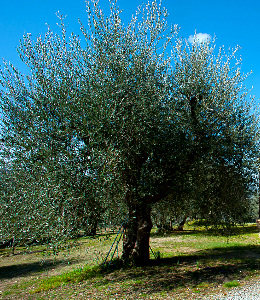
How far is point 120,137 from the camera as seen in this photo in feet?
30.7

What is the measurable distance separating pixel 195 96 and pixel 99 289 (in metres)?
8.05

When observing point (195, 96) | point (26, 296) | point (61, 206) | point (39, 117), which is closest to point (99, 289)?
point (26, 296)

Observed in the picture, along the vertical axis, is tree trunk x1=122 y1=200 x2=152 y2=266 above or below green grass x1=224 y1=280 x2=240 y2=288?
above

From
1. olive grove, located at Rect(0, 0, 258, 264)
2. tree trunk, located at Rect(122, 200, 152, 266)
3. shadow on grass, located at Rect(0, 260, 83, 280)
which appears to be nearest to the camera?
olive grove, located at Rect(0, 0, 258, 264)

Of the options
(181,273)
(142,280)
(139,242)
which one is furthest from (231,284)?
(139,242)

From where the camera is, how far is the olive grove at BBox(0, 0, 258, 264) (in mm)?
8602

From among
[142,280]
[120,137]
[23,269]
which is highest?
[120,137]

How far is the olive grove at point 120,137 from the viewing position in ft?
28.2

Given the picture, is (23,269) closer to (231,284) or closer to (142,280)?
(142,280)

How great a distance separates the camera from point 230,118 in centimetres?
1151

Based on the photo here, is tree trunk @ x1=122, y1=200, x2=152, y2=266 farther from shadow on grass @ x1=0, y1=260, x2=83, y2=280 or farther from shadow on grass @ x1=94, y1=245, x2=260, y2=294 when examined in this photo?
shadow on grass @ x1=0, y1=260, x2=83, y2=280

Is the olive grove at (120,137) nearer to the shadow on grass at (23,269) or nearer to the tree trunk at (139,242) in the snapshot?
the tree trunk at (139,242)

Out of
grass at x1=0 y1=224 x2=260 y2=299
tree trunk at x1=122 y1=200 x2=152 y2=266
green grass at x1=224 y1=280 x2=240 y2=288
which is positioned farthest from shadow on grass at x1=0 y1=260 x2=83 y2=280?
green grass at x1=224 y1=280 x2=240 y2=288

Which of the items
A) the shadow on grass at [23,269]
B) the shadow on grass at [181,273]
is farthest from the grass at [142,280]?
the shadow on grass at [23,269]
